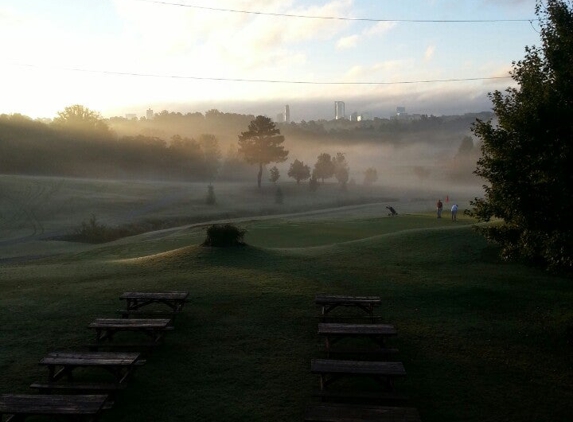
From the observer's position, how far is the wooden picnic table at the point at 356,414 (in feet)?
26.2

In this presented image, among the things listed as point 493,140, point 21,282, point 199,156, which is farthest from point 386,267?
point 199,156

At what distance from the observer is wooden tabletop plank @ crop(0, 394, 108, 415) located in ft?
26.4

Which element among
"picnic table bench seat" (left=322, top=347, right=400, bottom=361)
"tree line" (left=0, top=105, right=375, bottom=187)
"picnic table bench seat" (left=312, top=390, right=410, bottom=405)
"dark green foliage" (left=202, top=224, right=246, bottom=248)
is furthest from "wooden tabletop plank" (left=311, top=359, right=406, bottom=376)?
"tree line" (left=0, top=105, right=375, bottom=187)

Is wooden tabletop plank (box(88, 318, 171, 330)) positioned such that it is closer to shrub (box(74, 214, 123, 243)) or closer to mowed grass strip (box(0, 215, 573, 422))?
mowed grass strip (box(0, 215, 573, 422))

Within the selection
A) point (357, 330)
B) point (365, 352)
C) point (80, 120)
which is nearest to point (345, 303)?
point (357, 330)

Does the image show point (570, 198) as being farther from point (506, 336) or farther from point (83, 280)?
point (83, 280)

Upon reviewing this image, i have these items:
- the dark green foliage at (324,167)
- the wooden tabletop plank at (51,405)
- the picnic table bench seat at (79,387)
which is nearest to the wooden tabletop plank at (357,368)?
the picnic table bench seat at (79,387)

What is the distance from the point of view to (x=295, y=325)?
47.0 feet

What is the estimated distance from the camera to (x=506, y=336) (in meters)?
13.8

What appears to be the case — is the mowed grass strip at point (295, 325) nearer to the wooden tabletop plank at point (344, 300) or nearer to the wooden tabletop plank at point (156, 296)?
the wooden tabletop plank at point (156, 296)

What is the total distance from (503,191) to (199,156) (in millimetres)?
109802

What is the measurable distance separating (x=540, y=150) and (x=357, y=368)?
6.70 m

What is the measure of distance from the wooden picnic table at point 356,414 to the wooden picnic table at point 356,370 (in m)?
1.32

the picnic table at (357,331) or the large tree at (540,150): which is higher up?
the large tree at (540,150)
